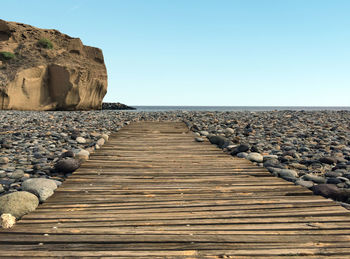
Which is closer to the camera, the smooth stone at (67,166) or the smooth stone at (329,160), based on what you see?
the smooth stone at (67,166)

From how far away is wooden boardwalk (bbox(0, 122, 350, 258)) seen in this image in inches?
69.8

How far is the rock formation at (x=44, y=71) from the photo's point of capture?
20922 mm

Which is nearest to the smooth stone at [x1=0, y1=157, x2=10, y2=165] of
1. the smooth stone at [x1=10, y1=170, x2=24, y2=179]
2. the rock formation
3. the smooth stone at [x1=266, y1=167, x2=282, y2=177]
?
the smooth stone at [x1=10, y1=170, x2=24, y2=179]

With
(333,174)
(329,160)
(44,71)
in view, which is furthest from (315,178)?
(44,71)

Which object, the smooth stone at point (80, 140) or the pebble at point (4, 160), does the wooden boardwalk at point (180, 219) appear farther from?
the smooth stone at point (80, 140)

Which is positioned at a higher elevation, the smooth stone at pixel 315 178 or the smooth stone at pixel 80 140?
the smooth stone at pixel 80 140

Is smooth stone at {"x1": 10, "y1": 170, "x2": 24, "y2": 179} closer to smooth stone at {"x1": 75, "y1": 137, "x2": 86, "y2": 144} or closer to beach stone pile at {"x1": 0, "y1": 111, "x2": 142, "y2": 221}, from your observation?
beach stone pile at {"x1": 0, "y1": 111, "x2": 142, "y2": 221}

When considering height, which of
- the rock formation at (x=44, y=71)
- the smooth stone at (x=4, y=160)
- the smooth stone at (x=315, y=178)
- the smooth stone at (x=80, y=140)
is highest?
the rock formation at (x=44, y=71)

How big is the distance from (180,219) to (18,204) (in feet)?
4.54

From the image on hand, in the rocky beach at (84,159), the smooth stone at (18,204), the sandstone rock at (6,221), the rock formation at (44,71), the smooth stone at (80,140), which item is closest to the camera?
the sandstone rock at (6,221)

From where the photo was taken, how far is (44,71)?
2250 centimetres

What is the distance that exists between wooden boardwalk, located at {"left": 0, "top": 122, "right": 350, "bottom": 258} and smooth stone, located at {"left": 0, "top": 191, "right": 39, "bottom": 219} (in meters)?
0.11

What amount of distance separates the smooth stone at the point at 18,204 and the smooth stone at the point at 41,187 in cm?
15

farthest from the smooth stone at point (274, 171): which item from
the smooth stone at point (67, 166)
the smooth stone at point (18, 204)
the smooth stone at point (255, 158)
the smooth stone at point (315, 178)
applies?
the smooth stone at point (18, 204)
